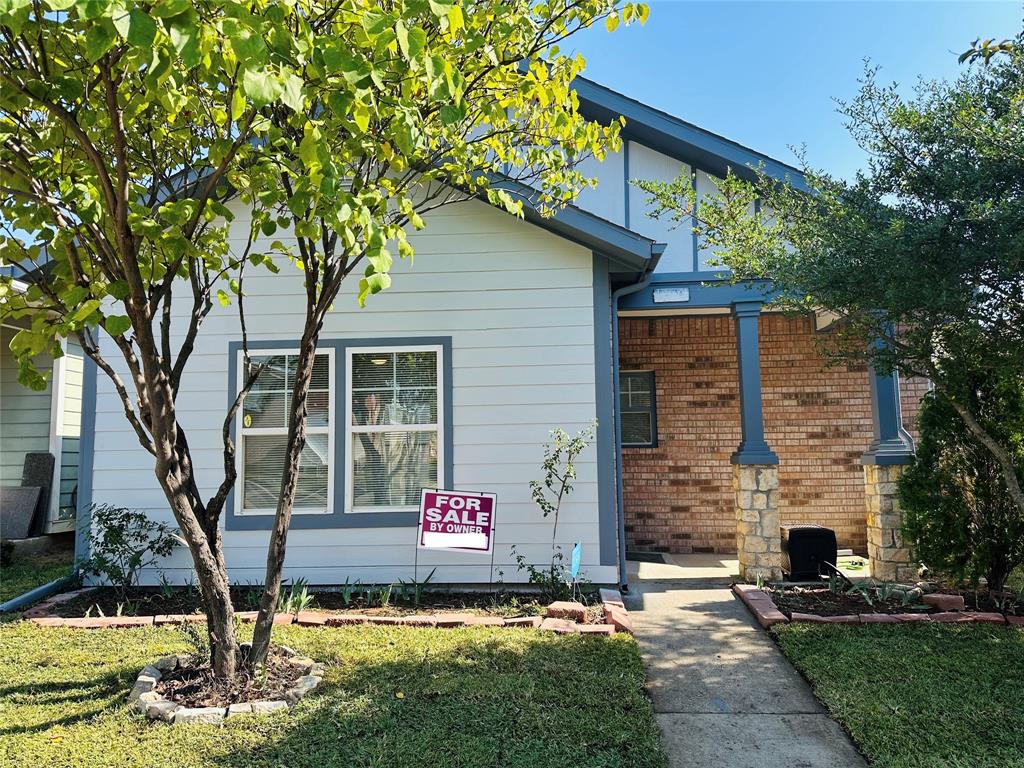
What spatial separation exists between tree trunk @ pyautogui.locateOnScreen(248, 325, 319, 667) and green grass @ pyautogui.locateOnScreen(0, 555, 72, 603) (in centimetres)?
404

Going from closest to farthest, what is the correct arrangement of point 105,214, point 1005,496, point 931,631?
1. point 105,214
2. point 931,631
3. point 1005,496

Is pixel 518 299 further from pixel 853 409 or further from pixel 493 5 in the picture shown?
pixel 853 409

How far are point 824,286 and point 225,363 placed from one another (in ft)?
18.2

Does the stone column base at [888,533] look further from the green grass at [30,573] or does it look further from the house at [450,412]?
the green grass at [30,573]

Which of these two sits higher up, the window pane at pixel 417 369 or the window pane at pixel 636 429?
the window pane at pixel 417 369

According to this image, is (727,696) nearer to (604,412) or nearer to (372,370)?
(604,412)

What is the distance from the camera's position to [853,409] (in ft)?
31.0

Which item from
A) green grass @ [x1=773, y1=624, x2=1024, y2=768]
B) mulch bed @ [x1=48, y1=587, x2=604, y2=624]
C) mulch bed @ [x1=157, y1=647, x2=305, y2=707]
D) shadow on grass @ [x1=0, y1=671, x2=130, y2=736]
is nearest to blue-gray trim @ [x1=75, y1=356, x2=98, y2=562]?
mulch bed @ [x1=48, y1=587, x2=604, y2=624]

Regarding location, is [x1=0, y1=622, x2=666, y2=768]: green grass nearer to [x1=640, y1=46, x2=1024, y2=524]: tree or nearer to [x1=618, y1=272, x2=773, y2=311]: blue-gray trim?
[x1=640, y1=46, x2=1024, y2=524]: tree

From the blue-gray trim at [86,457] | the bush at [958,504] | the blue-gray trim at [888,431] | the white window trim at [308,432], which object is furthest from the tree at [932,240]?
the blue-gray trim at [86,457]

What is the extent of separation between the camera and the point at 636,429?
9680 mm

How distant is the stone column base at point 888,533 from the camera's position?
6953mm

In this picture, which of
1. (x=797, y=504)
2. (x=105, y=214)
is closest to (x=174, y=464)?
(x=105, y=214)

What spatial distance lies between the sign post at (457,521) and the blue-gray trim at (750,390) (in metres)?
2.81
